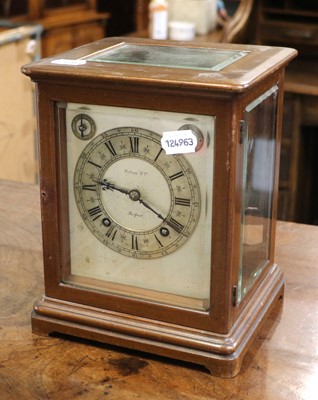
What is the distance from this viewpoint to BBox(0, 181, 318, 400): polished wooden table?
88cm

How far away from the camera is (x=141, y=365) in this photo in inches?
36.8

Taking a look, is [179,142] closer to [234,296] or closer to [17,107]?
[234,296]

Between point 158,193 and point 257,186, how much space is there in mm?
146

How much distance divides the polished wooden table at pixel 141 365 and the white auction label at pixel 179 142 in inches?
10.8

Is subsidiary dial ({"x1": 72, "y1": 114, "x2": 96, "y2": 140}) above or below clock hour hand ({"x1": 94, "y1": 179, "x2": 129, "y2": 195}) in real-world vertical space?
above

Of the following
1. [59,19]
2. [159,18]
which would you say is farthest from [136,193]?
[59,19]

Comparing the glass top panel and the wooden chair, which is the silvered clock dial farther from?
the wooden chair

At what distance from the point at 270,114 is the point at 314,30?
214cm

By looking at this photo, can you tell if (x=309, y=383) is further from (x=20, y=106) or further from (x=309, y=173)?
(x=20, y=106)

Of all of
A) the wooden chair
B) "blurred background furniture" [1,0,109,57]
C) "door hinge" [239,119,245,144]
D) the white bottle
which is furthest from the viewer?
"blurred background furniture" [1,0,109,57]

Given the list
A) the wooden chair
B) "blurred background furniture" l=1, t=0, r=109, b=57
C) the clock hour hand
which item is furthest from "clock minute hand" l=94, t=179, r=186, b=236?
"blurred background furniture" l=1, t=0, r=109, b=57

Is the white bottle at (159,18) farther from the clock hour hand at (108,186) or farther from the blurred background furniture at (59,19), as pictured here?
the clock hour hand at (108,186)

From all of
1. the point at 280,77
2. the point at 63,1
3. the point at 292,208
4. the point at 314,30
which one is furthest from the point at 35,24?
the point at 280,77

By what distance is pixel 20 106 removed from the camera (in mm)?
3625
